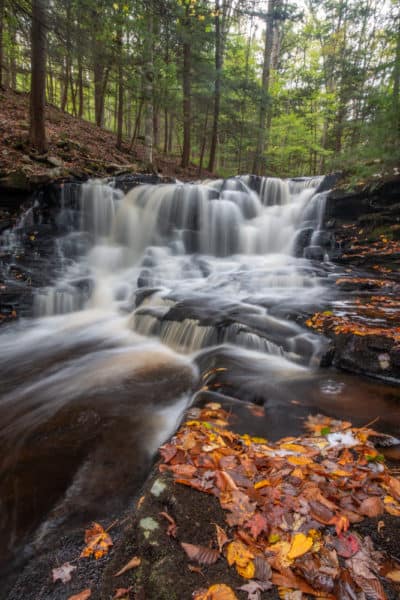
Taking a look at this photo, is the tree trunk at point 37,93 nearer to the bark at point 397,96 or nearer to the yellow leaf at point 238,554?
the bark at point 397,96

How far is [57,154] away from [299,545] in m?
13.0

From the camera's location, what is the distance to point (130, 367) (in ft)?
15.3

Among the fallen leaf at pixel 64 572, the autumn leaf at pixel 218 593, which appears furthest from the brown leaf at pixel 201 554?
the fallen leaf at pixel 64 572

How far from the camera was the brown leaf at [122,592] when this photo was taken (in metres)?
1.34

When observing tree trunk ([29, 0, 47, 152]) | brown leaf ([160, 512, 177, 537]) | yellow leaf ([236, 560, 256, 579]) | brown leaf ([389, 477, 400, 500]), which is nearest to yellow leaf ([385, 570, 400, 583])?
brown leaf ([389, 477, 400, 500])

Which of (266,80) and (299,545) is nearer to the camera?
(299,545)

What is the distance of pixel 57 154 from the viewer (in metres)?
11.1

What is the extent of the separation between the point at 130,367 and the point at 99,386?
64 cm

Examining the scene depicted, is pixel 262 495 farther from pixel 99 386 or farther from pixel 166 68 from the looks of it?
pixel 166 68

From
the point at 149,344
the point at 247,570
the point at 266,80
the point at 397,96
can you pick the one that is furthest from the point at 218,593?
the point at 266,80

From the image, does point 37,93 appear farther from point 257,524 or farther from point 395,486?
point 395,486

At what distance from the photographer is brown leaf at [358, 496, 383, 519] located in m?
1.62

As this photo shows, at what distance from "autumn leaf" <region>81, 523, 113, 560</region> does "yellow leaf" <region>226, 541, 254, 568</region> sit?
761 millimetres

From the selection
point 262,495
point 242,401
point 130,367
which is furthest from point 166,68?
point 262,495
